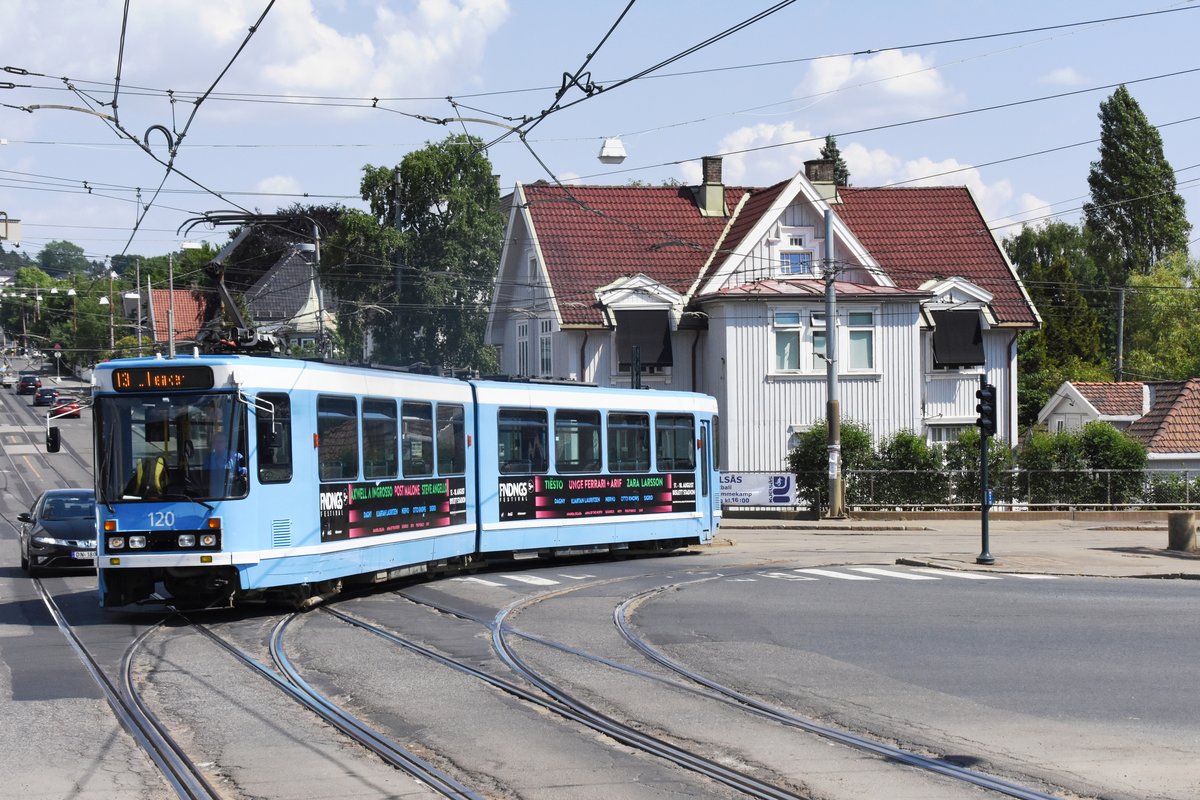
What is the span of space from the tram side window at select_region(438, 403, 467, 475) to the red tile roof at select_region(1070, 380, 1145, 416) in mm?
40957

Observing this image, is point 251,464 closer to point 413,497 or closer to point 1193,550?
point 413,497

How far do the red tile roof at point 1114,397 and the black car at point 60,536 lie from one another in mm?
42684

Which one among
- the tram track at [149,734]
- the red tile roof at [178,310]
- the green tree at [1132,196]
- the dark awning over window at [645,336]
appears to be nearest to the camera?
the tram track at [149,734]

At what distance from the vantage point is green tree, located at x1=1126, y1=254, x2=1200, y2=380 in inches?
3120

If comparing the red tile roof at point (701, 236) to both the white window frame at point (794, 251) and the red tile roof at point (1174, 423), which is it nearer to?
the white window frame at point (794, 251)

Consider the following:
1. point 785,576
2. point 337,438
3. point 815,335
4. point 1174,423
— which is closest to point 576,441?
point 785,576

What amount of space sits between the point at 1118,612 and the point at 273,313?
85.2 m

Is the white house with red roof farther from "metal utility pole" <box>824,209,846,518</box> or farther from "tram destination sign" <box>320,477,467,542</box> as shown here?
"tram destination sign" <box>320,477,467,542</box>

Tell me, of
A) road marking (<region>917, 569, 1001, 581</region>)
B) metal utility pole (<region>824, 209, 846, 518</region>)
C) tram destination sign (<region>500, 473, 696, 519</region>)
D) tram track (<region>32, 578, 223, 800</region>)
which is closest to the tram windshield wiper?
tram track (<region>32, 578, 223, 800</region>)

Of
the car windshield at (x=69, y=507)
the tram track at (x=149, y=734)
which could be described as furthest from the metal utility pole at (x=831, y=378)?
the tram track at (x=149, y=734)

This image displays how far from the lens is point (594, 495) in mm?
25562

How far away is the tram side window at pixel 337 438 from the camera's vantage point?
1789cm

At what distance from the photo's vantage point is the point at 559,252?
1892 inches

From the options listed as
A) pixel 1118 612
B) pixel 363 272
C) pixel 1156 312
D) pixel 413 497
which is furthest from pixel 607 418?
pixel 1156 312
